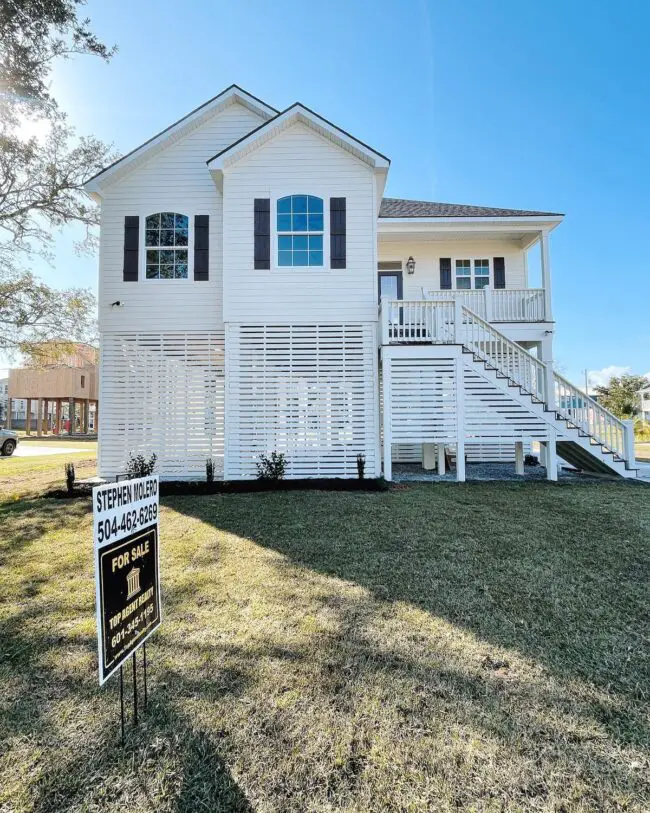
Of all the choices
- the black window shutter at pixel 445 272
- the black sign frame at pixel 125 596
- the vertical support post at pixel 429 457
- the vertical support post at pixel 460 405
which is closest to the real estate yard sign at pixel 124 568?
the black sign frame at pixel 125 596

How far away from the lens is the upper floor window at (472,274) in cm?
1300

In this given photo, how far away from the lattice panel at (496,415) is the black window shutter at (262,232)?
508cm

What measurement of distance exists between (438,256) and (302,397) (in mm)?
6857

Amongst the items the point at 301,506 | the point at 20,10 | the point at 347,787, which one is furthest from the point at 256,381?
the point at 20,10

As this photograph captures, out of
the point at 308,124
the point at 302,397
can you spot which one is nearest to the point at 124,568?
the point at 302,397

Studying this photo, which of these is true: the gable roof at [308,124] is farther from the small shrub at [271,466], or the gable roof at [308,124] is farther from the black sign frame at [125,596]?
the black sign frame at [125,596]

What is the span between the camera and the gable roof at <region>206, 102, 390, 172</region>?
9164mm

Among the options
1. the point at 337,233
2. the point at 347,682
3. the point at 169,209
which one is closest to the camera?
the point at 347,682

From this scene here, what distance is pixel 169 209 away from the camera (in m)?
10.2

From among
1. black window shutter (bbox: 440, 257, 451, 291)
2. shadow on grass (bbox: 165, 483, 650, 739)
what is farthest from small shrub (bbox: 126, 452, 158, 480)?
black window shutter (bbox: 440, 257, 451, 291)

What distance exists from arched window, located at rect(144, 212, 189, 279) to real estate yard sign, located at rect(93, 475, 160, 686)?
8.96 m

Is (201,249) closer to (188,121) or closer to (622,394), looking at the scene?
(188,121)

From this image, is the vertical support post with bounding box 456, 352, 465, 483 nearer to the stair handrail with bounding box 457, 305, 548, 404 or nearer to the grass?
the stair handrail with bounding box 457, 305, 548, 404

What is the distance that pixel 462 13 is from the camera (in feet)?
35.7
